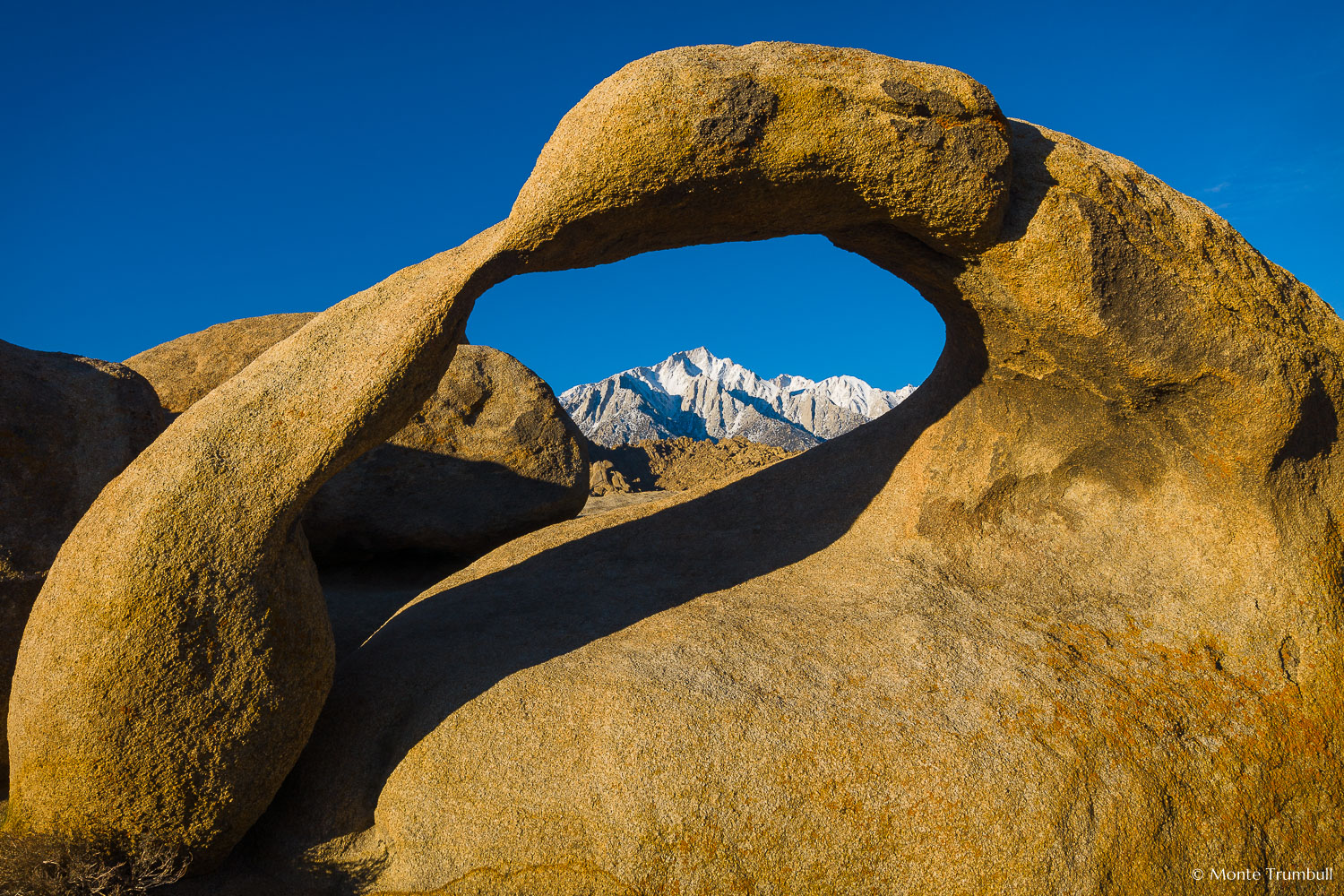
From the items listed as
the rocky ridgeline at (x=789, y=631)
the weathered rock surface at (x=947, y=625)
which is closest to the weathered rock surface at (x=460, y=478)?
the weathered rock surface at (x=947, y=625)

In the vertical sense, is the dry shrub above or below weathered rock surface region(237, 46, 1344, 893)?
below

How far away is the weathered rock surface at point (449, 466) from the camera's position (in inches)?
282

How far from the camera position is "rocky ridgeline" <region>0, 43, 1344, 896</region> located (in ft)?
12.1

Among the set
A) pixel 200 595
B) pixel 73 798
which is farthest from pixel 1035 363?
pixel 73 798

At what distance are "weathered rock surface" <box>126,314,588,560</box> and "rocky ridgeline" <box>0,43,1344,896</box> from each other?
89.1 inches

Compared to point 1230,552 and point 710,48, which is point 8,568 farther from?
point 1230,552

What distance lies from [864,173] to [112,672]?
4000 mm

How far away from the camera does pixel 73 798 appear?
12.0 feet

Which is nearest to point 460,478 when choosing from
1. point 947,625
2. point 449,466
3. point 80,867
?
point 449,466

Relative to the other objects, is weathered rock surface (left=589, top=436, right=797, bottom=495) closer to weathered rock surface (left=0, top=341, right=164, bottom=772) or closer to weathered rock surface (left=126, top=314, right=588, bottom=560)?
weathered rock surface (left=126, top=314, right=588, bottom=560)

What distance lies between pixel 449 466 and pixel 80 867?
400cm

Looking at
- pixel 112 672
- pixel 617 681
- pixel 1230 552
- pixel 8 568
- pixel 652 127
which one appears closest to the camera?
pixel 112 672

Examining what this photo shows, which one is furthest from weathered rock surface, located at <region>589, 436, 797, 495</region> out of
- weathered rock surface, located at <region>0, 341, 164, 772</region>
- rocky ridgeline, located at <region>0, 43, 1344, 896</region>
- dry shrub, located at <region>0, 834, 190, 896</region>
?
dry shrub, located at <region>0, 834, 190, 896</region>

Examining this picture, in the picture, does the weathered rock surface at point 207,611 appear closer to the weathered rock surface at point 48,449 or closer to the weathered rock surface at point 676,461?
the weathered rock surface at point 48,449
